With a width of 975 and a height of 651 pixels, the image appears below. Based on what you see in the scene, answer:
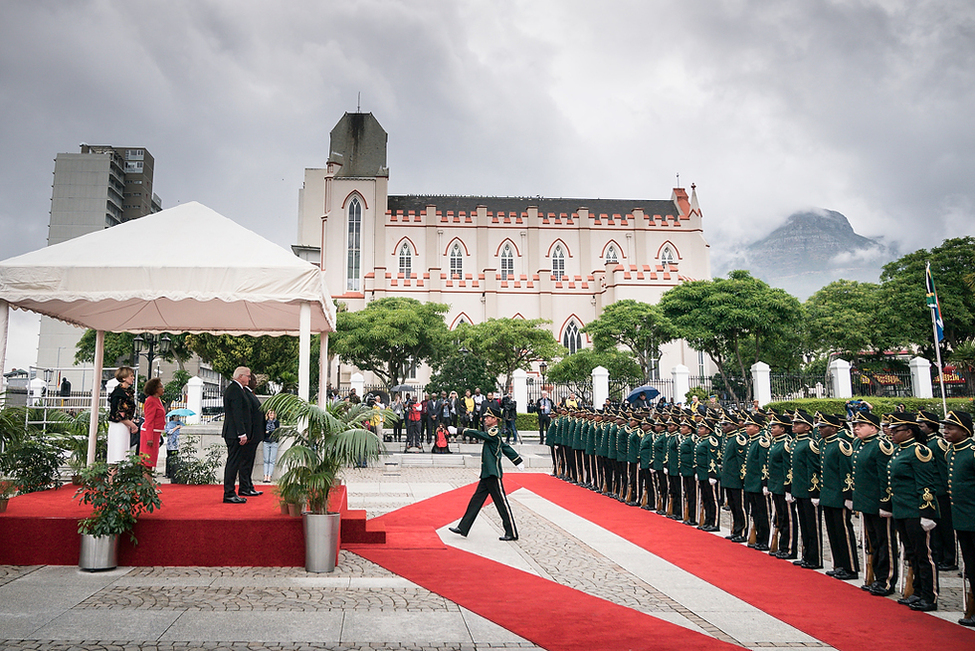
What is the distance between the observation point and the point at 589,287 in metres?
43.8

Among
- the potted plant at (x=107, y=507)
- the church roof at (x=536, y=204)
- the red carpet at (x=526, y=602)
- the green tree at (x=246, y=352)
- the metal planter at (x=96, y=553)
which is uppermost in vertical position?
the church roof at (x=536, y=204)

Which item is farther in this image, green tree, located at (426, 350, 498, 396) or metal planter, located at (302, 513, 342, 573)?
green tree, located at (426, 350, 498, 396)

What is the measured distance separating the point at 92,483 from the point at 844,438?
289 inches

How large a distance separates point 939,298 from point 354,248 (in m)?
35.0

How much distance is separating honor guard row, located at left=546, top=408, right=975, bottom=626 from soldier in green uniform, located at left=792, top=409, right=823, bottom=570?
0.04 feet

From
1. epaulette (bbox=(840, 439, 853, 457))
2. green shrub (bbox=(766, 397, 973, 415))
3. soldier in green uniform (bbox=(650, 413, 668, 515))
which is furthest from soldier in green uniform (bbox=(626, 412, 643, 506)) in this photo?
green shrub (bbox=(766, 397, 973, 415))

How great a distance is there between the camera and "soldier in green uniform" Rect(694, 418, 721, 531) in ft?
29.5

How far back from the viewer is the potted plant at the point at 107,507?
6.08 meters

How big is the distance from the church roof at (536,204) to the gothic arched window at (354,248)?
5.15 m

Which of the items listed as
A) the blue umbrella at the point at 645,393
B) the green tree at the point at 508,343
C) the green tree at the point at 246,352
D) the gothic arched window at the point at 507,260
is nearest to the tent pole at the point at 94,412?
the blue umbrella at the point at 645,393

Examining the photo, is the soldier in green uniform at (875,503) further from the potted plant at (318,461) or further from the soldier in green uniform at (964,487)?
the potted plant at (318,461)

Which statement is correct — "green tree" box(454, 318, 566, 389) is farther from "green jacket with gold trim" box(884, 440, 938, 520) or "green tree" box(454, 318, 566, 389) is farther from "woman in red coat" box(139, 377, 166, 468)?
"green jacket with gold trim" box(884, 440, 938, 520)

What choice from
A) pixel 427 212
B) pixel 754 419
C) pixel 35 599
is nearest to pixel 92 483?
pixel 35 599

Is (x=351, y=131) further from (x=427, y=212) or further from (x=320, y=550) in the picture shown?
(x=320, y=550)
